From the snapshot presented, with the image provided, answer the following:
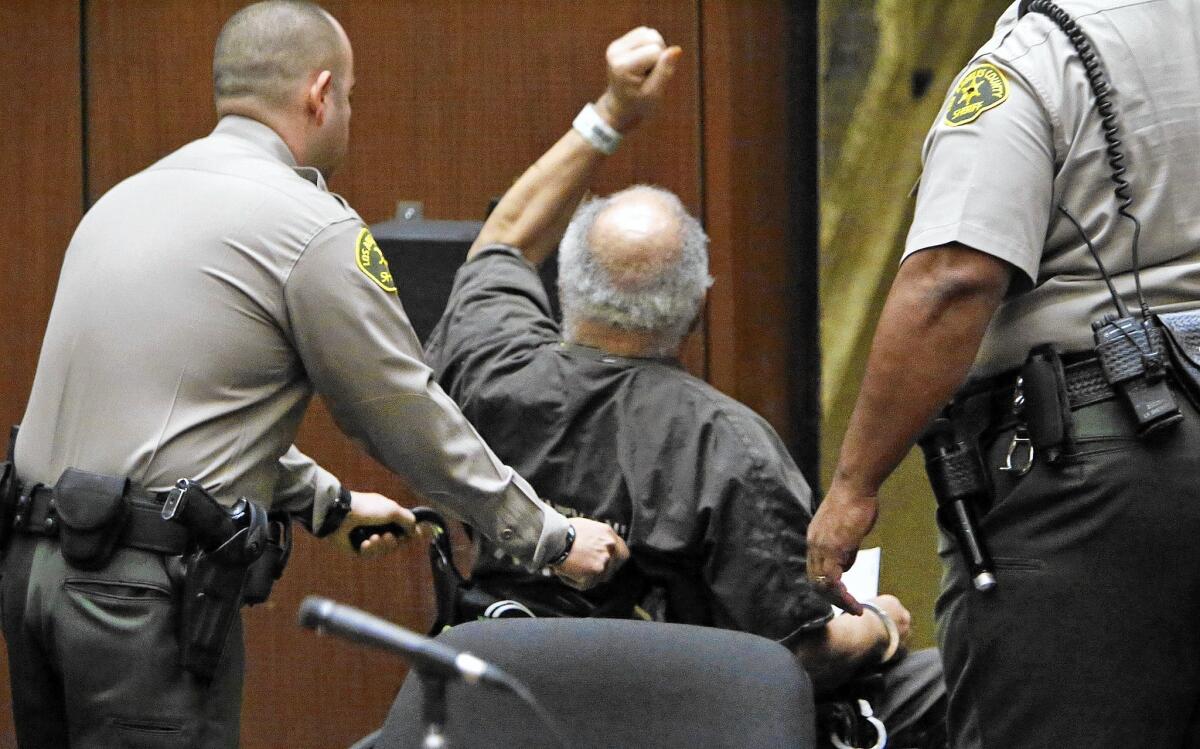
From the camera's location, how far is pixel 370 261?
2553 millimetres

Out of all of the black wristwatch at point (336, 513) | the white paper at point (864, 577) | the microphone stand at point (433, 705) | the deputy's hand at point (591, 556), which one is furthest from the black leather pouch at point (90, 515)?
the white paper at point (864, 577)

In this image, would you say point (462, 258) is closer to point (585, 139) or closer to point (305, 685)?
point (585, 139)

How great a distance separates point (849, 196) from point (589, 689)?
217 centimetres

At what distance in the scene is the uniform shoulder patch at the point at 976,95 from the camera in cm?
227

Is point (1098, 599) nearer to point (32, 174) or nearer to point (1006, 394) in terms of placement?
point (1006, 394)

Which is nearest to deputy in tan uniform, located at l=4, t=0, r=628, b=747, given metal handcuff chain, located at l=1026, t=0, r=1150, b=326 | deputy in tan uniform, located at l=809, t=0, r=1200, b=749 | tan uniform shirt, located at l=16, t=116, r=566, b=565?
tan uniform shirt, located at l=16, t=116, r=566, b=565

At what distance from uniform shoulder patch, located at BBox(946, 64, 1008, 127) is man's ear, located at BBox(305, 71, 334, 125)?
104cm

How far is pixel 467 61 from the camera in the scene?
13.0 ft

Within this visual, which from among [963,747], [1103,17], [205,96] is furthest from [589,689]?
[205,96]

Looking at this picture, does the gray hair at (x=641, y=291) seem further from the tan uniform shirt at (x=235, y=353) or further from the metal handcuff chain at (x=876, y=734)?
the metal handcuff chain at (x=876, y=734)

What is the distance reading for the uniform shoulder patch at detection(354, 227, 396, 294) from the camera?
2.53 m

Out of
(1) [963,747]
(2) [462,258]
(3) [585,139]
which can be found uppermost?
(3) [585,139]

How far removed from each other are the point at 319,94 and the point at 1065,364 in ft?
4.23

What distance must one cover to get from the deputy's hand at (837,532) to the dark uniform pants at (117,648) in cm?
94
